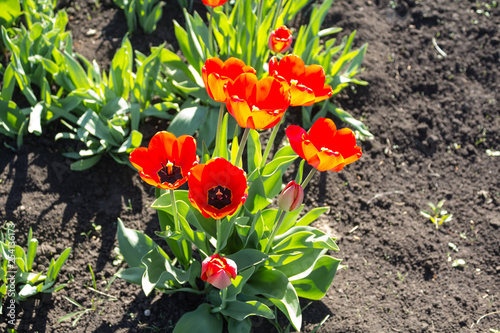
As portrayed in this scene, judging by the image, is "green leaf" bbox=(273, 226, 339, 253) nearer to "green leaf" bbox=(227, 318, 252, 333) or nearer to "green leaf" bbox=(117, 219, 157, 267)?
"green leaf" bbox=(227, 318, 252, 333)

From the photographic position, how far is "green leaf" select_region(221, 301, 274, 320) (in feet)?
6.09

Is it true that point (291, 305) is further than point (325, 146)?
Yes

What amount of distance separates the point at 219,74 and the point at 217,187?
0.40 metres

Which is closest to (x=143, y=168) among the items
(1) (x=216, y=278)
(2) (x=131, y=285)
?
(1) (x=216, y=278)

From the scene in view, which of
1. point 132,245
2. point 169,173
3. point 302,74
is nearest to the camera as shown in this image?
point 169,173

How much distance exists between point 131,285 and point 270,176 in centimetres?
93

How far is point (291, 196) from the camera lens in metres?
1.61

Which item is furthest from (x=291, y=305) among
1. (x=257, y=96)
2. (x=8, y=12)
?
(x=8, y=12)

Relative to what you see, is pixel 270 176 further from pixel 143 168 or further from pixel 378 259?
pixel 378 259

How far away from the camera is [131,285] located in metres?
2.35

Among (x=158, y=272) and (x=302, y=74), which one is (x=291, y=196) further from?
(x=158, y=272)

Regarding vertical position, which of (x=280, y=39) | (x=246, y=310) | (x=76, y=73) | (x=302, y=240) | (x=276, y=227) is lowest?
(x=246, y=310)

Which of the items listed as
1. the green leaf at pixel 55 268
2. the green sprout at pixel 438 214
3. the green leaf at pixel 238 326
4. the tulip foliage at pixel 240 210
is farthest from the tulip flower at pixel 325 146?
the green sprout at pixel 438 214

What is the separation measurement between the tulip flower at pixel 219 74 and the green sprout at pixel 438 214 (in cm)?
167
